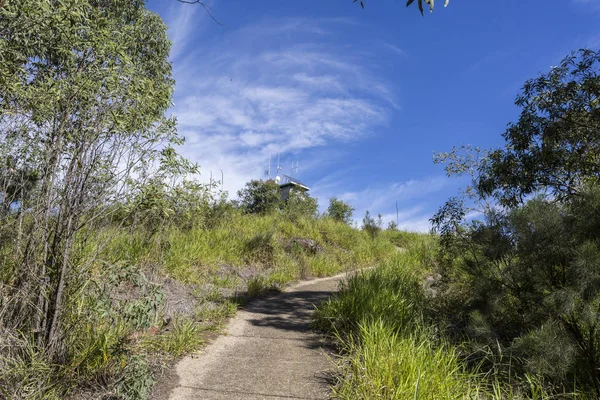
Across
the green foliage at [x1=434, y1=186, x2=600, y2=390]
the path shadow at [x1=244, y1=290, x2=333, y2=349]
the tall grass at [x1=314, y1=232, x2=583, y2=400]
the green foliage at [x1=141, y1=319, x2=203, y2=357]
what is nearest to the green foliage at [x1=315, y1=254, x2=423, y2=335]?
the tall grass at [x1=314, y1=232, x2=583, y2=400]

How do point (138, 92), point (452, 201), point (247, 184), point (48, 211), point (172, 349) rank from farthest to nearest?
1. point (247, 184)
2. point (452, 201)
3. point (172, 349)
4. point (138, 92)
5. point (48, 211)

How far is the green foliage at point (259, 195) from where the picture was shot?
22109mm

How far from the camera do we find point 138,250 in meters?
6.43

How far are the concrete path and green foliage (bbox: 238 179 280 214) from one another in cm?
1511

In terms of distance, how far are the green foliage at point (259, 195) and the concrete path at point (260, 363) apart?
15.1 meters

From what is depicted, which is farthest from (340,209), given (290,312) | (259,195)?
(290,312)

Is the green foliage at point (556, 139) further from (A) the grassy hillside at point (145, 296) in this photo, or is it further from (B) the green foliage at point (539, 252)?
(A) the grassy hillside at point (145, 296)

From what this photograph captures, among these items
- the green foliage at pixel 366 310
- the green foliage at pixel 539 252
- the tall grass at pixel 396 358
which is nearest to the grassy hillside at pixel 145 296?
the green foliage at pixel 366 310

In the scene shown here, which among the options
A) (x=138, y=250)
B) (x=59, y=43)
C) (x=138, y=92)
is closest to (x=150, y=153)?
(x=138, y=92)

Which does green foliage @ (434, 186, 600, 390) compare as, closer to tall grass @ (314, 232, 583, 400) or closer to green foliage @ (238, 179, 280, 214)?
tall grass @ (314, 232, 583, 400)

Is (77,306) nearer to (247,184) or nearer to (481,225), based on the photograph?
(481,225)

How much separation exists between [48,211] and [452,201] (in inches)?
244

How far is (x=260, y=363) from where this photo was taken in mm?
4500

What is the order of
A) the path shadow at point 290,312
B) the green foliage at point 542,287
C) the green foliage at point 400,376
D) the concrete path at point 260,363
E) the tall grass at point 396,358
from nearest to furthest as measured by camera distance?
the green foliage at point 400,376
the tall grass at point 396,358
the concrete path at point 260,363
the green foliage at point 542,287
the path shadow at point 290,312
